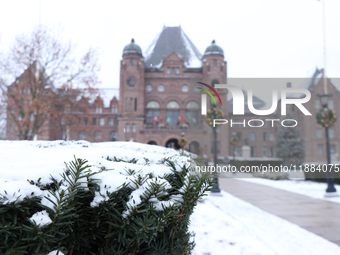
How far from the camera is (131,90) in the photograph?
159ft

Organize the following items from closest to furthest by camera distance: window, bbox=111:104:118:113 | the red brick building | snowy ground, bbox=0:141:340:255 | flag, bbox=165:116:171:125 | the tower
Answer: snowy ground, bbox=0:141:340:255, the red brick building, flag, bbox=165:116:171:125, the tower, window, bbox=111:104:118:113

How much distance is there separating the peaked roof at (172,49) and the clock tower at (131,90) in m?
4.40

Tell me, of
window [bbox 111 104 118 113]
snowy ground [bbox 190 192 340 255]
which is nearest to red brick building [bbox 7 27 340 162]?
window [bbox 111 104 118 113]

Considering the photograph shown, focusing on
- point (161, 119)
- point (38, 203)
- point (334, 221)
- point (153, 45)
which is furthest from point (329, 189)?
point (153, 45)

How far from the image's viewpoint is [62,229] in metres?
1.37

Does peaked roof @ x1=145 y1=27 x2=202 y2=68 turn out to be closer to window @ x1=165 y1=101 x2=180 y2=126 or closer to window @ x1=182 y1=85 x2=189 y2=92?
window @ x1=182 y1=85 x2=189 y2=92

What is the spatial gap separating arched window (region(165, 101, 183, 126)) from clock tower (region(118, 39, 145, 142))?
5179 millimetres

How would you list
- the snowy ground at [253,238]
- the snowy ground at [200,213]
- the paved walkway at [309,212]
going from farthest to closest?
the paved walkway at [309,212] → the snowy ground at [253,238] → the snowy ground at [200,213]

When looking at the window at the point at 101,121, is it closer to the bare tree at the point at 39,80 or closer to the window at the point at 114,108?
the window at the point at 114,108

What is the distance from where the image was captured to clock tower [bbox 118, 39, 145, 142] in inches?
1873

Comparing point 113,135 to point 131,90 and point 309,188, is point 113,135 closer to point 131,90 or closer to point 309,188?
point 131,90

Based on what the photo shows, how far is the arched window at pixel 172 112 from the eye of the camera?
49.9 meters

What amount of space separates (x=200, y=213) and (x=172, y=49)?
5238 centimetres

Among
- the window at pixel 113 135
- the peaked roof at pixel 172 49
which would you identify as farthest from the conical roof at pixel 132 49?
the window at pixel 113 135
